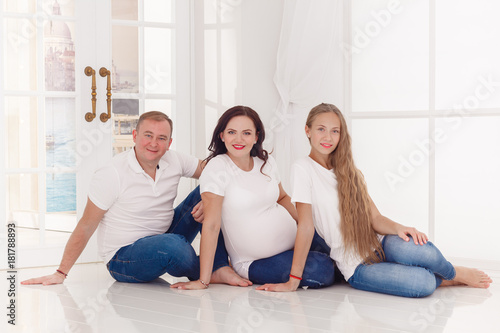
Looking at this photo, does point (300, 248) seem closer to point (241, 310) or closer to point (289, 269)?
point (289, 269)

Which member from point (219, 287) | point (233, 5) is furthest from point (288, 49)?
point (219, 287)

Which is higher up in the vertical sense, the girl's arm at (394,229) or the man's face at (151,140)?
the man's face at (151,140)

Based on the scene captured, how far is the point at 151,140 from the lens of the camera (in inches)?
103

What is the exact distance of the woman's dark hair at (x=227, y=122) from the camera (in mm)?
2590

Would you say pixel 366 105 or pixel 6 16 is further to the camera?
pixel 366 105

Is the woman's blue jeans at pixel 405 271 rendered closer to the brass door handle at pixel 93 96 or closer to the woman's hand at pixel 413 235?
the woman's hand at pixel 413 235

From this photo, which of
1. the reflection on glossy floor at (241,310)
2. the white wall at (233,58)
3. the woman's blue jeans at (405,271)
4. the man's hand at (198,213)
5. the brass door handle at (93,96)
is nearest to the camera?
the reflection on glossy floor at (241,310)

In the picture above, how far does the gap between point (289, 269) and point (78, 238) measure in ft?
3.09

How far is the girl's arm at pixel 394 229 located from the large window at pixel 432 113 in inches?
29.0

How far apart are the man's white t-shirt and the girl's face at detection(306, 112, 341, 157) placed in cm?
71

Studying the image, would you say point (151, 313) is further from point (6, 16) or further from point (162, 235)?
point (6, 16)

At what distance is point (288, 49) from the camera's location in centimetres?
337

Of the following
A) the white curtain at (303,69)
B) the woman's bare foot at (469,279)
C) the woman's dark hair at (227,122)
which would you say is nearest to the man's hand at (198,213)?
the woman's dark hair at (227,122)

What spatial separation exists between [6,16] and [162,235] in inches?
60.3
